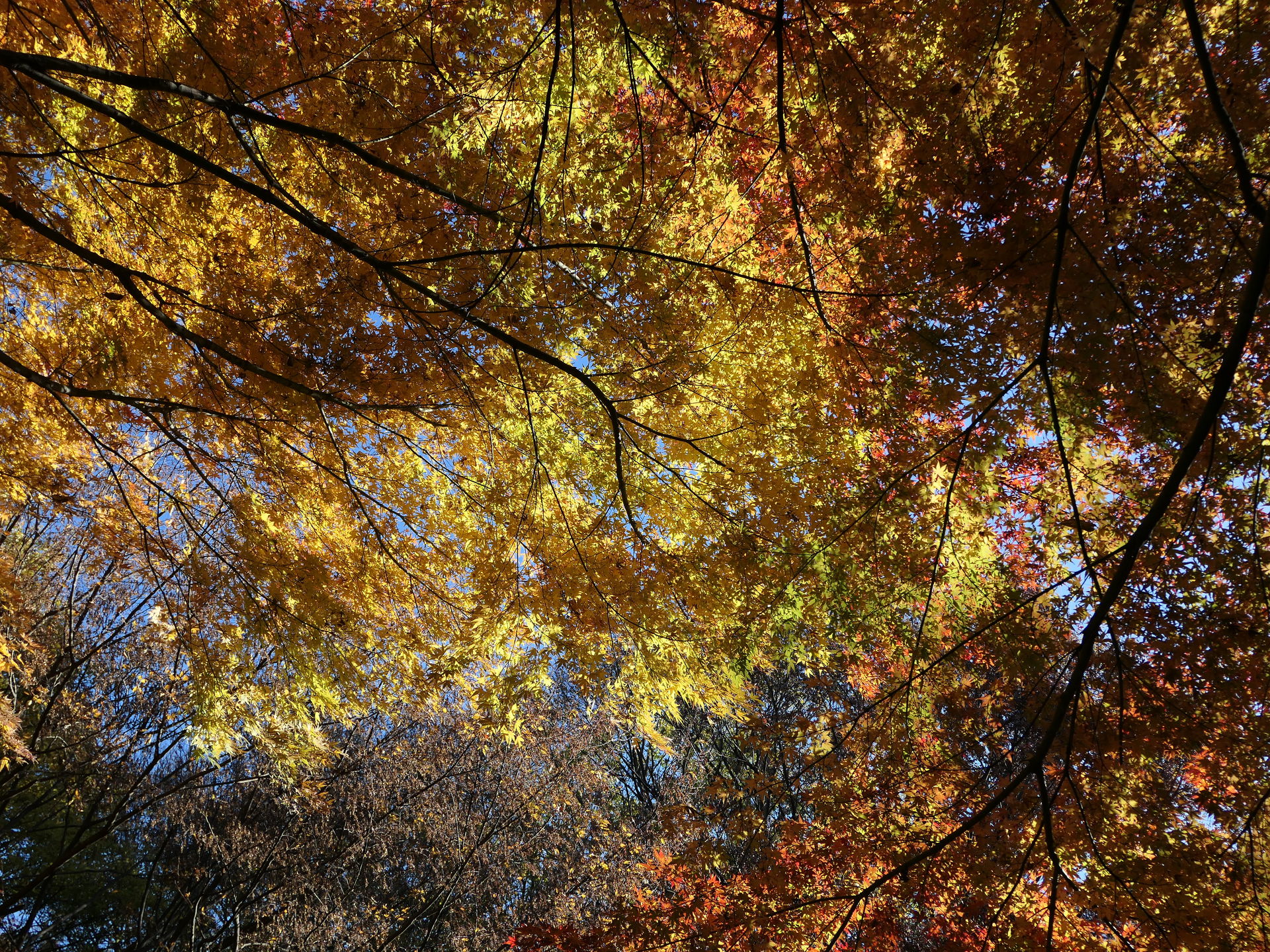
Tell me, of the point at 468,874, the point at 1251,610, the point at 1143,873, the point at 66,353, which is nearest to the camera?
the point at 1251,610

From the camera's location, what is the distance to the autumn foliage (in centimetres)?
376

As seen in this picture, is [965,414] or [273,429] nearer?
[965,414]

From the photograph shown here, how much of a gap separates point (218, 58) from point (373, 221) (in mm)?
1246

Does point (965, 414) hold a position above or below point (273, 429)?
above

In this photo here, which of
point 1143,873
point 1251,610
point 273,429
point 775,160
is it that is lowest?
point 1143,873

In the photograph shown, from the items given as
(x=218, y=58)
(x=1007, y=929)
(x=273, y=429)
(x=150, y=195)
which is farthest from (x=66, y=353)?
(x=1007, y=929)

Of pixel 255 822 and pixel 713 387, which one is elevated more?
pixel 713 387

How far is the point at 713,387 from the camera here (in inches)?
201

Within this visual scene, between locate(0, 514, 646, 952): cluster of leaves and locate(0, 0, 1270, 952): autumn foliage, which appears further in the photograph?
locate(0, 514, 646, 952): cluster of leaves

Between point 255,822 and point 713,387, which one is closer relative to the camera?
point 713,387

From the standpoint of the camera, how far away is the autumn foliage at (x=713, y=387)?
148 inches

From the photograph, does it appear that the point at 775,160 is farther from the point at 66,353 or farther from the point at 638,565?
the point at 66,353

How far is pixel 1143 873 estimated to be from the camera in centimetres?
408

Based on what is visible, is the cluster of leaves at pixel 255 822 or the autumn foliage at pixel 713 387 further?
the cluster of leaves at pixel 255 822
